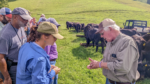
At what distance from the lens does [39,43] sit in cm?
182

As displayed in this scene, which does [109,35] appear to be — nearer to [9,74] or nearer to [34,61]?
[34,61]

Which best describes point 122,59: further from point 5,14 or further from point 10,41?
point 5,14

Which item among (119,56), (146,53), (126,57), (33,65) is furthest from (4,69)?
(146,53)

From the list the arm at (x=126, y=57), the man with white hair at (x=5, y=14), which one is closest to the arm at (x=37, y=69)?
the arm at (x=126, y=57)

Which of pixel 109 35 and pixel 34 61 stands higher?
pixel 109 35

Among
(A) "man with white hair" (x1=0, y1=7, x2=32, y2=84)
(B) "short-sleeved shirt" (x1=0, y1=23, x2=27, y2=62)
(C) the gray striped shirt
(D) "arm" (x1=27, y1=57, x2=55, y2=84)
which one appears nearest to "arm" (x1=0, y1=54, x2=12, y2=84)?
(A) "man with white hair" (x1=0, y1=7, x2=32, y2=84)

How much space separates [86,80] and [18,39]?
342 centimetres

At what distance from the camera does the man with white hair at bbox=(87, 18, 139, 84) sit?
6.63ft

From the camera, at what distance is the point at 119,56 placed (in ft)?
6.75

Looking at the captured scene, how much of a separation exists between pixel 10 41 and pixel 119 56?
7.81ft

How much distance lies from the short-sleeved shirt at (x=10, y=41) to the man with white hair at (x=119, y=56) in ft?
6.51

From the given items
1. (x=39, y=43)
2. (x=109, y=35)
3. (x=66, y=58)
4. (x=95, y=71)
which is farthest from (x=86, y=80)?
(x=39, y=43)

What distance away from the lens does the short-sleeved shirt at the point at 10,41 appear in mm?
2306

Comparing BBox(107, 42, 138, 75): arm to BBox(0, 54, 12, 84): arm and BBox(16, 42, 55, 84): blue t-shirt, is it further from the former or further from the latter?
BBox(0, 54, 12, 84): arm
